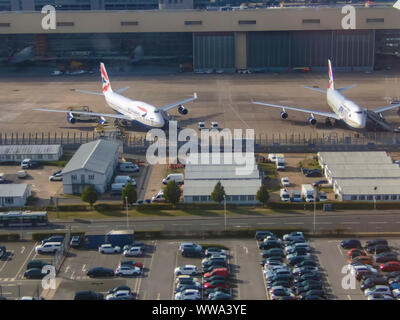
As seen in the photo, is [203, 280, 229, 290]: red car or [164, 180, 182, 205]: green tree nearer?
[203, 280, 229, 290]: red car

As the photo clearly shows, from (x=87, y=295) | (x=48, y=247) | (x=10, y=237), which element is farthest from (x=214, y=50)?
(x=87, y=295)

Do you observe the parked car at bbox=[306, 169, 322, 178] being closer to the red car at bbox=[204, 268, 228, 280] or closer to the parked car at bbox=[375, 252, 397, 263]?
the parked car at bbox=[375, 252, 397, 263]

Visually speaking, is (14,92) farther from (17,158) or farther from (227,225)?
(227,225)

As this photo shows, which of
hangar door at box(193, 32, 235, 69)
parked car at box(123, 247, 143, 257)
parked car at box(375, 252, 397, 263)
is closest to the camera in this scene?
parked car at box(375, 252, 397, 263)

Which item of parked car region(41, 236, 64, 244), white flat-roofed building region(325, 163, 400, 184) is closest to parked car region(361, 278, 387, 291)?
white flat-roofed building region(325, 163, 400, 184)

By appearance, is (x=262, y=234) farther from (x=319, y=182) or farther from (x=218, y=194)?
(x=319, y=182)

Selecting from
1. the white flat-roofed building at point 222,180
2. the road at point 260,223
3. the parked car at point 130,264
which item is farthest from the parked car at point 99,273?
the white flat-roofed building at point 222,180

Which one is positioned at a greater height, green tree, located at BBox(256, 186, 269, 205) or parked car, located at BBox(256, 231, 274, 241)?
green tree, located at BBox(256, 186, 269, 205)
